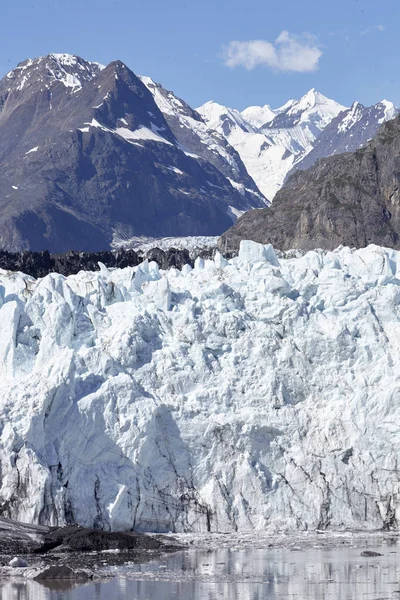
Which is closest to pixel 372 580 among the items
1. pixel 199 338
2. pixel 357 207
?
pixel 199 338

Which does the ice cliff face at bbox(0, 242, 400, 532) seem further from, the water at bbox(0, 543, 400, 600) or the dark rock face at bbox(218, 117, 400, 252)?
the dark rock face at bbox(218, 117, 400, 252)

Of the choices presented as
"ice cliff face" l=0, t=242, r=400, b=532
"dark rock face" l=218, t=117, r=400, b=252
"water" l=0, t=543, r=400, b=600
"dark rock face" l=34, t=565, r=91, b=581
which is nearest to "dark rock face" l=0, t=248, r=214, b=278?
"dark rock face" l=218, t=117, r=400, b=252

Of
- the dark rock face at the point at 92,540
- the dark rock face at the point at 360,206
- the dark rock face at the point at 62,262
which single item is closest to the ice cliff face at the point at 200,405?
the dark rock face at the point at 92,540

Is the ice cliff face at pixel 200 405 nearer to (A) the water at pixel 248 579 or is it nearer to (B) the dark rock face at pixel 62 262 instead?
(A) the water at pixel 248 579

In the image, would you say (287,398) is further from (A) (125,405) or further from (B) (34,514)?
(B) (34,514)

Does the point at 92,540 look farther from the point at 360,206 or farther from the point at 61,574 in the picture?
the point at 360,206

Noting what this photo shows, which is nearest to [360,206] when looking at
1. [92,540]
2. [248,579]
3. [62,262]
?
[62,262]
